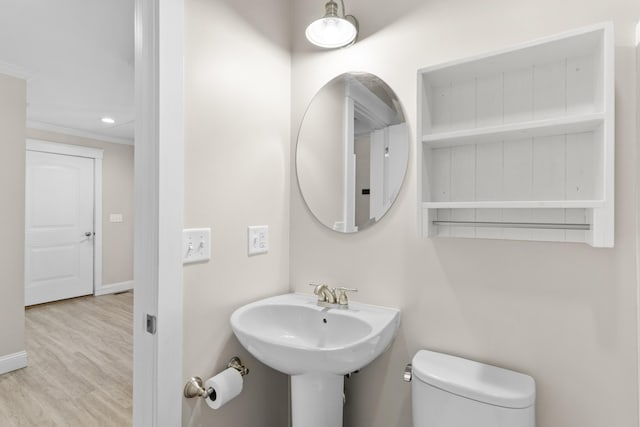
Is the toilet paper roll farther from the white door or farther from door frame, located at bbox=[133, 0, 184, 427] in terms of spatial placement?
the white door

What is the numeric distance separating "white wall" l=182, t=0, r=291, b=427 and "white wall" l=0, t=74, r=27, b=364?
7.50 ft

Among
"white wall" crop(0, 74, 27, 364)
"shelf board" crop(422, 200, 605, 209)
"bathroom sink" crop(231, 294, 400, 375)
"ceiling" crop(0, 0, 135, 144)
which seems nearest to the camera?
"shelf board" crop(422, 200, 605, 209)

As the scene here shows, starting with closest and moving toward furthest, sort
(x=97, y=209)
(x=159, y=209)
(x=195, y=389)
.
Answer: (x=159, y=209), (x=195, y=389), (x=97, y=209)

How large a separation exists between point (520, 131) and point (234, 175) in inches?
39.8

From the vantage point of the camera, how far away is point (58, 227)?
4.34 m

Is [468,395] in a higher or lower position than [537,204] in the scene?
lower

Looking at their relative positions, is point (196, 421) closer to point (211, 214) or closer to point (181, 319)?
point (181, 319)

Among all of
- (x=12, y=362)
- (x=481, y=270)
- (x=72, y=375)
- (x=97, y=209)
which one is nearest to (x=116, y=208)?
(x=97, y=209)

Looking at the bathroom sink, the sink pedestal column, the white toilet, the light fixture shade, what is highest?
the light fixture shade

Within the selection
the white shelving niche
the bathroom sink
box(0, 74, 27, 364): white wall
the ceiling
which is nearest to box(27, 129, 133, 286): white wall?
the ceiling

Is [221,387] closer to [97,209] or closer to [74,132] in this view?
[97,209]

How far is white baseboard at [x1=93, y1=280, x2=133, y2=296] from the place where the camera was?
4789 mm

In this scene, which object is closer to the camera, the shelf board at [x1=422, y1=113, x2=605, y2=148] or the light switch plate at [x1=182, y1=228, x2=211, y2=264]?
the shelf board at [x1=422, y1=113, x2=605, y2=148]

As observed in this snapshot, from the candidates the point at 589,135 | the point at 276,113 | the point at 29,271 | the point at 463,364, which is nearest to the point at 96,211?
the point at 29,271
